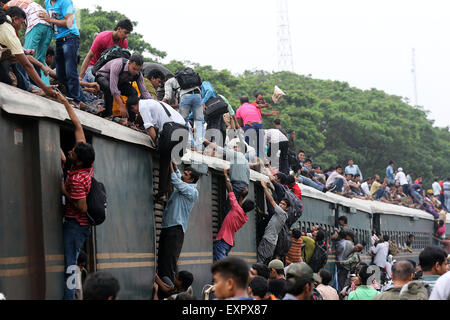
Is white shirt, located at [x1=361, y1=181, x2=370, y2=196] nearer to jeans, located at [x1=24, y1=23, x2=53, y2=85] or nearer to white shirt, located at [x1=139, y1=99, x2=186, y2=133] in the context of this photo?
white shirt, located at [x1=139, y1=99, x2=186, y2=133]

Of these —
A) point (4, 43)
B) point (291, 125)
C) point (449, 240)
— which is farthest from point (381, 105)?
point (4, 43)

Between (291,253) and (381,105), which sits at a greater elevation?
(381,105)

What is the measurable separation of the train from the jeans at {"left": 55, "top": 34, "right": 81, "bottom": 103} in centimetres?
63

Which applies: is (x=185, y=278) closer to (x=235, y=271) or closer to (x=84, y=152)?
(x=84, y=152)

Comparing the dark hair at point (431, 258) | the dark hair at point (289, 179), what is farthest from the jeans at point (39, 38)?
the dark hair at point (289, 179)

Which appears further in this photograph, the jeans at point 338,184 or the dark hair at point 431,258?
the jeans at point 338,184

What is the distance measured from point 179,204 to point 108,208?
1580mm

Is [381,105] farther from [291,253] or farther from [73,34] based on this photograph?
[73,34]

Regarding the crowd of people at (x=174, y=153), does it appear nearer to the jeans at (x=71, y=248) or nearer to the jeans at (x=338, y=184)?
the jeans at (x=71, y=248)

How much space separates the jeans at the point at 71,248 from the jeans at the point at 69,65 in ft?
6.55

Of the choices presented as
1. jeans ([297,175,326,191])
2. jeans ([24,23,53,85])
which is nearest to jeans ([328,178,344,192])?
jeans ([297,175,326,191])

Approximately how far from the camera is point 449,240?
29.1m

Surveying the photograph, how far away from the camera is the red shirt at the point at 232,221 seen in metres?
10.6

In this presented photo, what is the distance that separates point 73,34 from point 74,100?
0.85 metres
